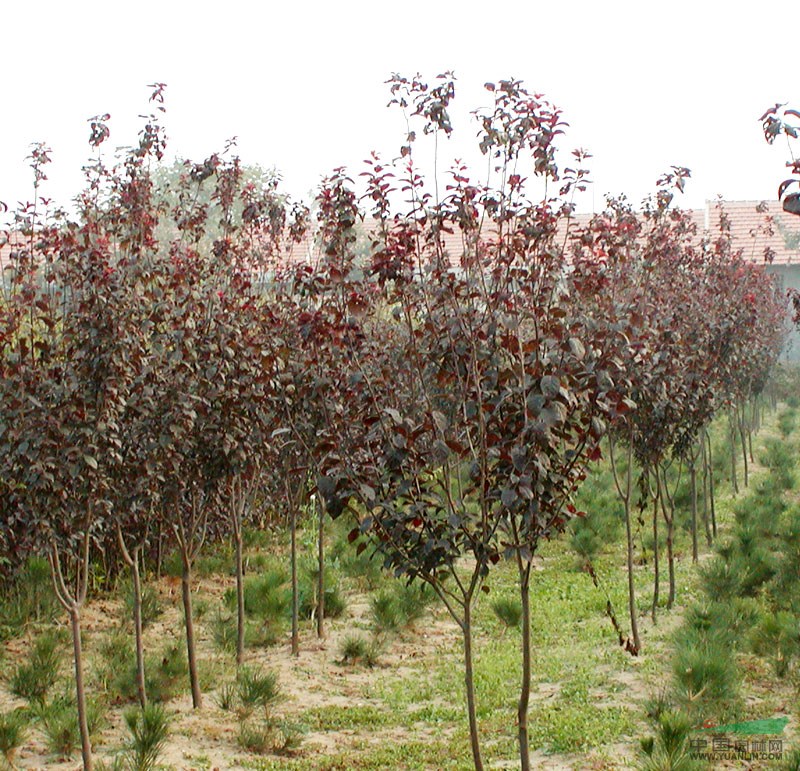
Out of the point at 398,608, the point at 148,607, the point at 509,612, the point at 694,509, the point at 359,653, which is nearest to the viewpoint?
the point at 359,653

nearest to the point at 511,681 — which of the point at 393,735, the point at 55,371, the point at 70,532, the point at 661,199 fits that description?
the point at 393,735

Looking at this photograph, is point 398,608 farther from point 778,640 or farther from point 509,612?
point 778,640

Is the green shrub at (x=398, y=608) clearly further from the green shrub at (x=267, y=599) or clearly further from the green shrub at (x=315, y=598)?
the green shrub at (x=267, y=599)

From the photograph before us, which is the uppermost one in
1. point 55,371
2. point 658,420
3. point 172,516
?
point 55,371

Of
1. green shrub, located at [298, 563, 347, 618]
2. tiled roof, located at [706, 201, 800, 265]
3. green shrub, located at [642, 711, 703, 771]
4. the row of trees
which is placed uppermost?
tiled roof, located at [706, 201, 800, 265]

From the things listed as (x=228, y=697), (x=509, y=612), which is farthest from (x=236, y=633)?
(x=509, y=612)

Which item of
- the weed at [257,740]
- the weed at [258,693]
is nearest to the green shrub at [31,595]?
the weed at [258,693]

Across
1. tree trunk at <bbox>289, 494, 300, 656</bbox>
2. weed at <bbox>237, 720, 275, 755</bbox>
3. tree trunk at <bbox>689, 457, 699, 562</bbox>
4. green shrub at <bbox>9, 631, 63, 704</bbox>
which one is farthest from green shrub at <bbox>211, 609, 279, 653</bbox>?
tree trunk at <bbox>689, 457, 699, 562</bbox>

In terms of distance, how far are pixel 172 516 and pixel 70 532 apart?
168cm

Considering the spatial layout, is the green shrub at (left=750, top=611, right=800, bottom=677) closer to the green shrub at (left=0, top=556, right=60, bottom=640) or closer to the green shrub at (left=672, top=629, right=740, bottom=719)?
the green shrub at (left=672, top=629, right=740, bottom=719)

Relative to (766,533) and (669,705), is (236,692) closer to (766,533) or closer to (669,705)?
(669,705)

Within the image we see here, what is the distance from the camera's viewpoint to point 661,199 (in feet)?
31.7

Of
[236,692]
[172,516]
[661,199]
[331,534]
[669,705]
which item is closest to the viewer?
A: [669,705]

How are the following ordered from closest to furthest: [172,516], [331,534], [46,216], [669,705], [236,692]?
[669,705] → [236,692] → [172,516] → [46,216] → [331,534]
